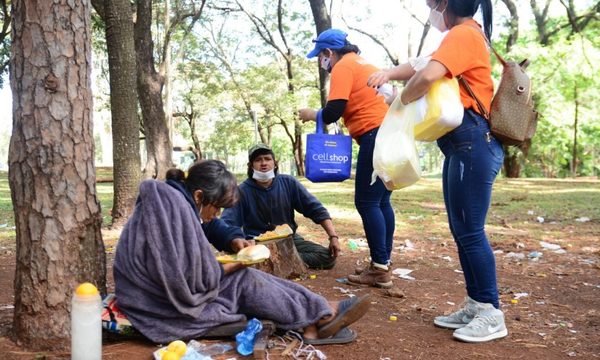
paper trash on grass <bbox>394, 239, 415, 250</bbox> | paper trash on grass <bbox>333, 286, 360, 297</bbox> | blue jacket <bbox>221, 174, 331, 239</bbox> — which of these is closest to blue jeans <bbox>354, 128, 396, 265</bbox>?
paper trash on grass <bbox>333, 286, 360, 297</bbox>

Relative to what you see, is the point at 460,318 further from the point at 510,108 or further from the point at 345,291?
the point at 510,108

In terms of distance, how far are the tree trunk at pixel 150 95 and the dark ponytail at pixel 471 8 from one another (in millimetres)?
6988

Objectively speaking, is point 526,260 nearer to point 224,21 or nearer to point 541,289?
point 541,289

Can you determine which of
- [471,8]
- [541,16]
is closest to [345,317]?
[471,8]

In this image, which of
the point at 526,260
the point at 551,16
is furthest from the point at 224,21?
the point at 526,260

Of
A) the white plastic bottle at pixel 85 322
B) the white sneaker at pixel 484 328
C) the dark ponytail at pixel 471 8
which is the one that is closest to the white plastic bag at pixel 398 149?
the dark ponytail at pixel 471 8

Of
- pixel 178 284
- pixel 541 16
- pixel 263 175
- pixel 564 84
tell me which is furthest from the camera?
pixel 541 16

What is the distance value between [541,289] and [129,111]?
16.7 ft

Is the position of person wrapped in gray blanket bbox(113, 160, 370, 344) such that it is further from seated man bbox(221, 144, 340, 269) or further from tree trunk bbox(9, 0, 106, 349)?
seated man bbox(221, 144, 340, 269)

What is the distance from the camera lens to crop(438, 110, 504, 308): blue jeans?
300 centimetres

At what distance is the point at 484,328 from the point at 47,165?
2.48m

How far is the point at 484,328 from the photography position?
304 cm

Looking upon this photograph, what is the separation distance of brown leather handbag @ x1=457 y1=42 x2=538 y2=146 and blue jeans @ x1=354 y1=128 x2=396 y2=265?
3.73 feet

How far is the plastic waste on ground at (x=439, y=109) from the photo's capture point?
9.60ft
